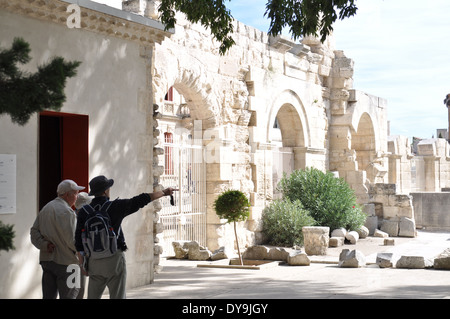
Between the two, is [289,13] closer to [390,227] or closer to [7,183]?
[7,183]

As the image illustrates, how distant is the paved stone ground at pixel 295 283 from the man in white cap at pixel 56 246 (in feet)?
6.31

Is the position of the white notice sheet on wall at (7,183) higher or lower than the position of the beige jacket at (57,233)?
higher

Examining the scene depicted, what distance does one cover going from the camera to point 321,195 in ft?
46.2

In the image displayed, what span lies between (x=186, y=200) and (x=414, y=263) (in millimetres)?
4477

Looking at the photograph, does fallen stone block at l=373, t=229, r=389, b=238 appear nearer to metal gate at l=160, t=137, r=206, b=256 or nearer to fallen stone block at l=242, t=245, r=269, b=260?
metal gate at l=160, t=137, r=206, b=256

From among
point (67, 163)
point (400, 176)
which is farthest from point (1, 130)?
point (400, 176)

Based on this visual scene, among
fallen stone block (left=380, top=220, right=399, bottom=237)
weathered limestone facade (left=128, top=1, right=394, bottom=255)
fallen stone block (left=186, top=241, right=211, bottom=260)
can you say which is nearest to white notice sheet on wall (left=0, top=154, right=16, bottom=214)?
weathered limestone facade (left=128, top=1, right=394, bottom=255)

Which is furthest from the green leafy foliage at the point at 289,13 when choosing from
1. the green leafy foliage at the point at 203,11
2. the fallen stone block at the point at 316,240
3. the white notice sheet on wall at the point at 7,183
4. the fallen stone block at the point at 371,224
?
the fallen stone block at the point at 371,224

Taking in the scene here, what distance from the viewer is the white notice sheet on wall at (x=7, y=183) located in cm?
627

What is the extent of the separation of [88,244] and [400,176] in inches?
697

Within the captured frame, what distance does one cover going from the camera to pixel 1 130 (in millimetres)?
6266

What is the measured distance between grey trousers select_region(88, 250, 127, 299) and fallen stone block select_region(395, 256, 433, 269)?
19.9 feet

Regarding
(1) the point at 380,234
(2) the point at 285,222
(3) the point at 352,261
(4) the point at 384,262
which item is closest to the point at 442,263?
(4) the point at 384,262

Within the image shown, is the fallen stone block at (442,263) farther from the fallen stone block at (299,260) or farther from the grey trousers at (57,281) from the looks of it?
the grey trousers at (57,281)
